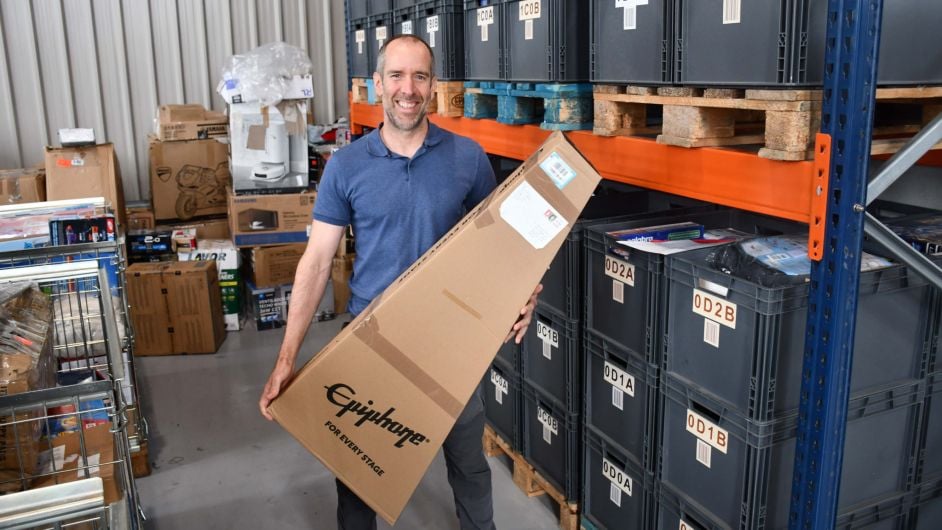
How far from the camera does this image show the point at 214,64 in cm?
754

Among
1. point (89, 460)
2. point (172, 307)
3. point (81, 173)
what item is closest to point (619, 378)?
point (89, 460)

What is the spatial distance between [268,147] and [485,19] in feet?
11.0

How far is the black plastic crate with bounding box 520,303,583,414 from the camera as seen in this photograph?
10.8 feet

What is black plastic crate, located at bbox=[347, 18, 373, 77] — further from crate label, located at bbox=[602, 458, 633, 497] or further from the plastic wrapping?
crate label, located at bbox=[602, 458, 633, 497]

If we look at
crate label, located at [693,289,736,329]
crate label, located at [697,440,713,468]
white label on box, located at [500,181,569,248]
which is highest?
white label on box, located at [500,181,569,248]

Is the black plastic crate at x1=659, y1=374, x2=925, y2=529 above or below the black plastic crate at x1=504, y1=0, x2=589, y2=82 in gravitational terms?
below

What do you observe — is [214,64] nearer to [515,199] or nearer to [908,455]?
[515,199]

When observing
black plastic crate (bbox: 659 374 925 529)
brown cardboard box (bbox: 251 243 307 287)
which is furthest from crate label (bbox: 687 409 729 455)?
brown cardboard box (bbox: 251 243 307 287)

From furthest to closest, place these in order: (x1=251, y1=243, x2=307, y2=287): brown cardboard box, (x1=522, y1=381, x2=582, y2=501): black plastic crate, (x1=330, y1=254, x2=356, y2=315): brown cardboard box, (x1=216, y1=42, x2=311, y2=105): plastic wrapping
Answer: (x1=330, y1=254, x2=356, y2=315): brown cardboard box → (x1=251, y1=243, x2=307, y2=287): brown cardboard box → (x1=216, y1=42, x2=311, y2=105): plastic wrapping → (x1=522, y1=381, x2=582, y2=501): black plastic crate

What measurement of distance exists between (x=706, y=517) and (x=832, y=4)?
5.43 ft

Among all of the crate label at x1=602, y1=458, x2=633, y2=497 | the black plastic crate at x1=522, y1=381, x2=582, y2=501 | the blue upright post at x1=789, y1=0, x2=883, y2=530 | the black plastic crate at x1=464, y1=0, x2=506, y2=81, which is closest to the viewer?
the blue upright post at x1=789, y1=0, x2=883, y2=530

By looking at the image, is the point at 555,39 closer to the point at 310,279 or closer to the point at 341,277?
the point at 310,279

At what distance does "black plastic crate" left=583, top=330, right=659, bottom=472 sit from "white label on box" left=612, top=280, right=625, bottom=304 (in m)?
0.18

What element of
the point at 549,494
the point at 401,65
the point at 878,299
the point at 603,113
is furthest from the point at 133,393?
the point at 878,299
